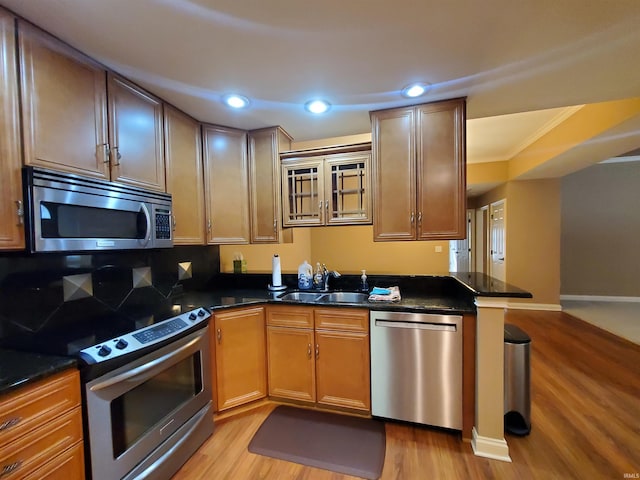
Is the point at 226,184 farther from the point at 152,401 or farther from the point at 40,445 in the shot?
the point at 40,445

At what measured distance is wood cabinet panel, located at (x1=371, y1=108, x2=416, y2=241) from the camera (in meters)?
2.12

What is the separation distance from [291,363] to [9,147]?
2.11m

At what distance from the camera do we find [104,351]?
124 centimetres

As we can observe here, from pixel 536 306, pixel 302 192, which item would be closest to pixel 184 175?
pixel 302 192

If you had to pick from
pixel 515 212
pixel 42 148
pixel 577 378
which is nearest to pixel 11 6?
pixel 42 148

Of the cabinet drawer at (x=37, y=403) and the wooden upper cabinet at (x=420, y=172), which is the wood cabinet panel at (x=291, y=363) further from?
the cabinet drawer at (x=37, y=403)

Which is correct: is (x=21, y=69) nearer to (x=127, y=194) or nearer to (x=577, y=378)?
(x=127, y=194)

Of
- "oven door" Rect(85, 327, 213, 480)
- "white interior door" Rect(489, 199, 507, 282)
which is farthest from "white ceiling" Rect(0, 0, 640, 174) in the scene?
"white interior door" Rect(489, 199, 507, 282)

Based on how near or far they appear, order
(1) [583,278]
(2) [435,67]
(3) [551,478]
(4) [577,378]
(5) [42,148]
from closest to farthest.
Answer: (5) [42,148] < (3) [551,478] < (2) [435,67] < (4) [577,378] < (1) [583,278]

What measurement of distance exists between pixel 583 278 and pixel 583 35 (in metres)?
6.17

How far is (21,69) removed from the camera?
126cm

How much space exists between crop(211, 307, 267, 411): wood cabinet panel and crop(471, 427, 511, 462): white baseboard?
1586 millimetres

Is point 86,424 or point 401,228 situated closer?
point 86,424

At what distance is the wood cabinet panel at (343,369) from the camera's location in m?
2.04
